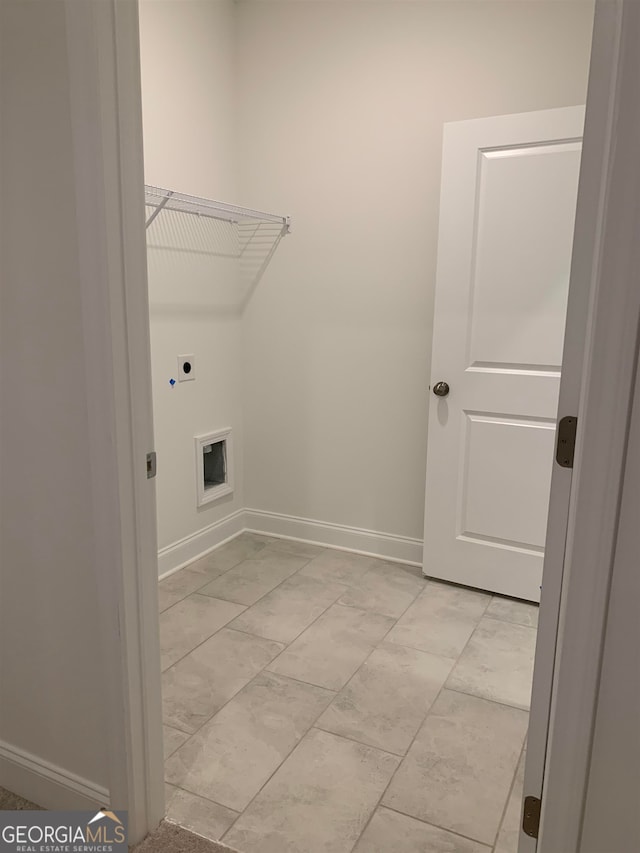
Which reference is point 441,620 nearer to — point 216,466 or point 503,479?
point 503,479

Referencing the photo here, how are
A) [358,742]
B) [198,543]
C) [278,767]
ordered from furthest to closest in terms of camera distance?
→ 1. [198,543]
2. [358,742]
3. [278,767]

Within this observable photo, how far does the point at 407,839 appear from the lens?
5.15 ft

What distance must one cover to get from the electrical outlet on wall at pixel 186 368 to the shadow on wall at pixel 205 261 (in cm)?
22

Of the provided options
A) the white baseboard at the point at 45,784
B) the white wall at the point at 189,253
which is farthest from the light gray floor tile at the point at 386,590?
the white baseboard at the point at 45,784

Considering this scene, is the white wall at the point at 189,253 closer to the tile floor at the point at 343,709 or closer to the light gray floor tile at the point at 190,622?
the light gray floor tile at the point at 190,622

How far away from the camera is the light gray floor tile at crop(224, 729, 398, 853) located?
61.4 inches

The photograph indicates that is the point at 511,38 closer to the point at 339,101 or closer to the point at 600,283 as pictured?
the point at 339,101

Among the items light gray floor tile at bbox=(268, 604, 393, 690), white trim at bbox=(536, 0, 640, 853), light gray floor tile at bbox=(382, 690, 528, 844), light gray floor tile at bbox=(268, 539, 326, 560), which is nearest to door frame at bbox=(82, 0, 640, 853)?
white trim at bbox=(536, 0, 640, 853)

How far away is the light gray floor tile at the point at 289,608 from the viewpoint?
8.37 feet

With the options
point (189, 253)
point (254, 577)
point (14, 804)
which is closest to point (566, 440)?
point (14, 804)

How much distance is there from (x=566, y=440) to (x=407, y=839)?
113 centimetres

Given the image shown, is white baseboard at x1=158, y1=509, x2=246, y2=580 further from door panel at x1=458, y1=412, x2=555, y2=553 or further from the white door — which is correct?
door panel at x1=458, y1=412, x2=555, y2=553

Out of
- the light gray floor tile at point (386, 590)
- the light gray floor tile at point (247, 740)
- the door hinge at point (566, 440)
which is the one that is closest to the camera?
the door hinge at point (566, 440)

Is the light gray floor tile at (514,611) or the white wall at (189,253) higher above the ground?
the white wall at (189,253)
